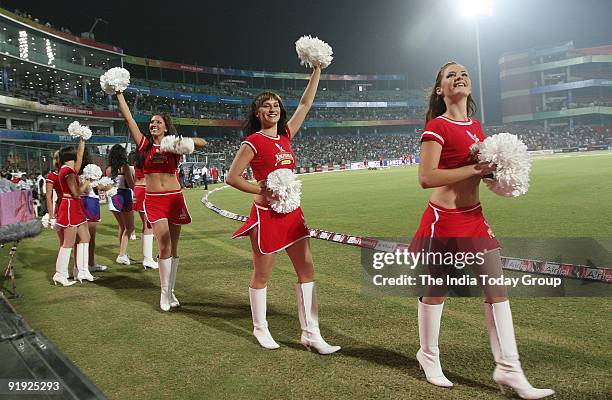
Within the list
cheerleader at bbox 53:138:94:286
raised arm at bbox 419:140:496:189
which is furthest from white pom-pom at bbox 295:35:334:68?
cheerleader at bbox 53:138:94:286

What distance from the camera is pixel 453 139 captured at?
2.95m

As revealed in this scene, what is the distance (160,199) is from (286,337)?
2219mm

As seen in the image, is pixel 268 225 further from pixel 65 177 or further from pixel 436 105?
pixel 65 177

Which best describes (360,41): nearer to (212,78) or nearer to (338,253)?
(212,78)

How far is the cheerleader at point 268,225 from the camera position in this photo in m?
3.83

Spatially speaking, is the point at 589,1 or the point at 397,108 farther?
the point at 589,1

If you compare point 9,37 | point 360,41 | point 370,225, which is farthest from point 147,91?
point 370,225

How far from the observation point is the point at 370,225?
1058cm

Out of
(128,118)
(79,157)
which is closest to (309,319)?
(128,118)

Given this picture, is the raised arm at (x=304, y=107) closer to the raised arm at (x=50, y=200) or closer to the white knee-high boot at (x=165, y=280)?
the white knee-high boot at (x=165, y=280)

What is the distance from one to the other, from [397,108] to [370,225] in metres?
76.6

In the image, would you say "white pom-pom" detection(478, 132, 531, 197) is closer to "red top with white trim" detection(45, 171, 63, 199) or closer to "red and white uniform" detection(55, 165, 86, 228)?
"red and white uniform" detection(55, 165, 86, 228)

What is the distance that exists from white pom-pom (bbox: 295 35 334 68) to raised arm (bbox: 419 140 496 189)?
162cm

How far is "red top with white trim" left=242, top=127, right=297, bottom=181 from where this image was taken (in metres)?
3.85
